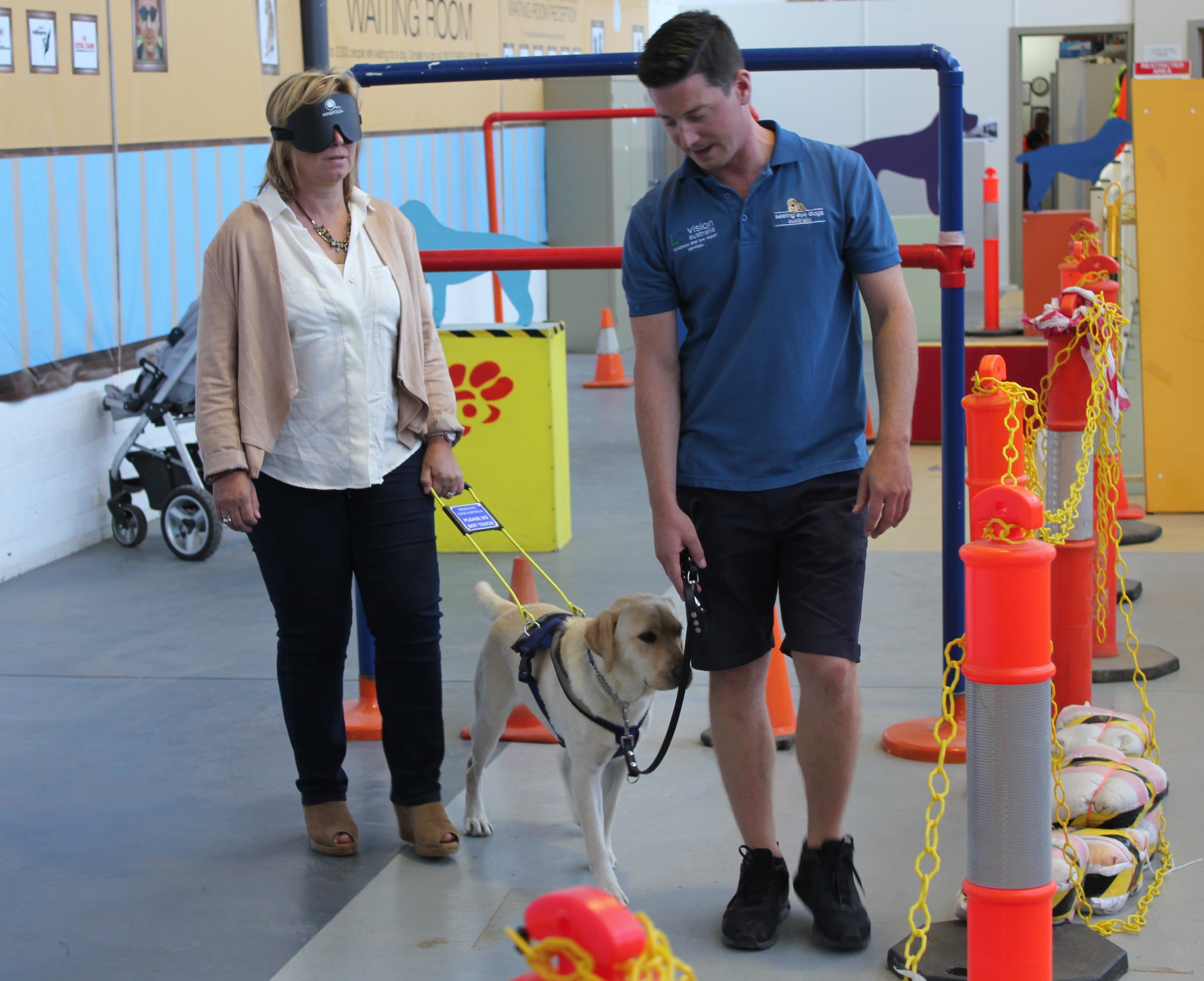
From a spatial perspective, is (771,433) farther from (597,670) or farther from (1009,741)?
(1009,741)

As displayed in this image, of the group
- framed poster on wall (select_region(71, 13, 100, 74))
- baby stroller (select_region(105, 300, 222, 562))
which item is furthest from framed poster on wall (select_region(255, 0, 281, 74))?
baby stroller (select_region(105, 300, 222, 562))

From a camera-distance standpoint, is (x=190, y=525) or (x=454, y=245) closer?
(x=190, y=525)

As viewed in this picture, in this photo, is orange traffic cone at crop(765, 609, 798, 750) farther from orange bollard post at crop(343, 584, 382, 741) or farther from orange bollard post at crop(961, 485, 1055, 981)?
orange bollard post at crop(961, 485, 1055, 981)

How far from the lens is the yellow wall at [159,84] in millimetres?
5473

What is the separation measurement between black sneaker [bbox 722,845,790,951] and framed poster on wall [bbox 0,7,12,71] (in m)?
4.50

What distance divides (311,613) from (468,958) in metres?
0.79

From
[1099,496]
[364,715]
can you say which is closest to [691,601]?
[364,715]

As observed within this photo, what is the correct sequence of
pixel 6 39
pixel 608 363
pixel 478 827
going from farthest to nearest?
1. pixel 608 363
2. pixel 6 39
3. pixel 478 827

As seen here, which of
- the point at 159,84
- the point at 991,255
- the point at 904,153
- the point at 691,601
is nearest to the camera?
the point at 691,601

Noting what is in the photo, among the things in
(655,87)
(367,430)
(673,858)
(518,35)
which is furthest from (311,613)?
(518,35)

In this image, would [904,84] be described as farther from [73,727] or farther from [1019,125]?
[73,727]

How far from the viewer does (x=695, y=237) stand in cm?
233

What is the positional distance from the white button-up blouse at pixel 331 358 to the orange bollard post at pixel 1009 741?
4.44 ft

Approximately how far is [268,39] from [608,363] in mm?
3902
